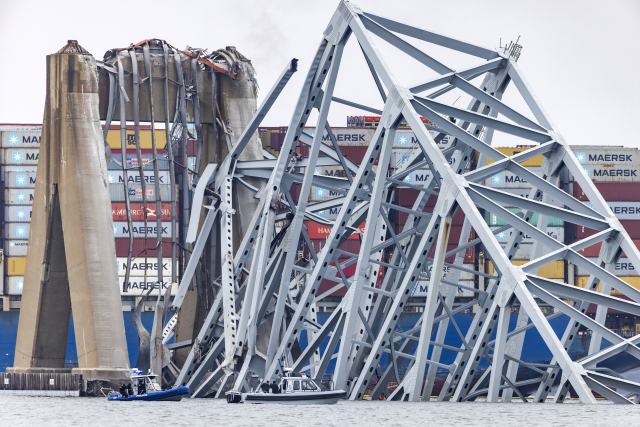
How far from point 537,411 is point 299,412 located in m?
8.33

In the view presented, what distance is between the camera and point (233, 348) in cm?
3666

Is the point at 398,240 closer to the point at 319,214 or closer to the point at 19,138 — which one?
the point at 319,214

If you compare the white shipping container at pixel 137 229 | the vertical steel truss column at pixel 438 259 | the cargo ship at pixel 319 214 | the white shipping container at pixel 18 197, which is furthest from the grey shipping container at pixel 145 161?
the vertical steel truss column at pixel 438 259

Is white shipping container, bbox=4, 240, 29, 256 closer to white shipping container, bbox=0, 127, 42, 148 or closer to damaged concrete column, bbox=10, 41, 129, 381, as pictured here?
white shipping container, bbox=0, 127, 42, 148

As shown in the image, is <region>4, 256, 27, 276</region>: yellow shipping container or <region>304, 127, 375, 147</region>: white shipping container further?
<region>304, 127, 375, 147</region>: white shipping container

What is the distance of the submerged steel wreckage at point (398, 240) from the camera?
2723cm

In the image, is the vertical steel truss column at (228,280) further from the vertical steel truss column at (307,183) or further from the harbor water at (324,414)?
the harbor water at (324,414)

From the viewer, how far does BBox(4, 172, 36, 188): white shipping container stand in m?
89.5

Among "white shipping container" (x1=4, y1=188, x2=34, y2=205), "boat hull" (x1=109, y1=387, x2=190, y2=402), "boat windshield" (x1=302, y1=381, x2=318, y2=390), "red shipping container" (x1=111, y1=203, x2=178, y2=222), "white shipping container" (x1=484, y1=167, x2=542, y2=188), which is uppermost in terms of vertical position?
"white shipping container" (x1=484, y1=167, x2=542, y2=188)

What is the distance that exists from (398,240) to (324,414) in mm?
6560

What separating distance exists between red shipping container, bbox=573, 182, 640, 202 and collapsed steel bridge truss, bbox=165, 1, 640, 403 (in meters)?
53.3

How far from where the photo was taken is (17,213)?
89.1m

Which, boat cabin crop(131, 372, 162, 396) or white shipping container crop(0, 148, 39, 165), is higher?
white shipping container crop(0, 148, 39, 165)

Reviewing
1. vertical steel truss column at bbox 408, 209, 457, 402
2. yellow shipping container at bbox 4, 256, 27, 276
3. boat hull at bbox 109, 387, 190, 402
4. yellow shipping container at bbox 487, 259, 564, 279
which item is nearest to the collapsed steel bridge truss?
vertical steel truss column at bbox 408, 209, 457, 402
